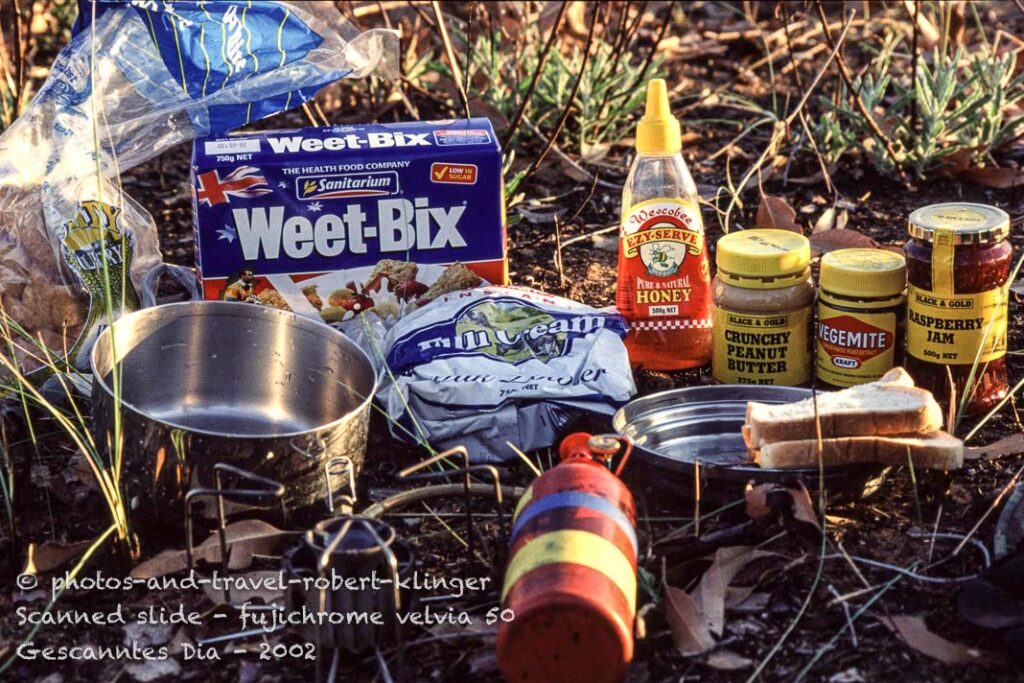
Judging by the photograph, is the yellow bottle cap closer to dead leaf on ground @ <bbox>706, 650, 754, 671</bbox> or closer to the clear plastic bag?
the clear plastic bag

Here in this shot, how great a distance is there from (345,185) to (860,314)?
39.6 inches

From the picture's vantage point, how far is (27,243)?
2570mm

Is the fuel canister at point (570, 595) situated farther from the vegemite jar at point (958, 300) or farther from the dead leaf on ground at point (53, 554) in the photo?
the vegemite jar at point (958, 300)

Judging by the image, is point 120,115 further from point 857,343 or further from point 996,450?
point 996,450

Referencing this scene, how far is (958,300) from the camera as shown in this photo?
2.24m

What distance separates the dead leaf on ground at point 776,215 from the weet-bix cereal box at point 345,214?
2.56ft

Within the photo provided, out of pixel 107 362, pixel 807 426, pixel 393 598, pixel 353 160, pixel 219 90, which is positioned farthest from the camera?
pixel 219 90

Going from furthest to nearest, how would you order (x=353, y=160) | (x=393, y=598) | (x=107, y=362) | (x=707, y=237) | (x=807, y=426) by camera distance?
1. (x=707, y=237)
2. (x=353, y=160)
3. (x=107, y=362)
4. (x=807, y=426)
5. (x=393, y=598)

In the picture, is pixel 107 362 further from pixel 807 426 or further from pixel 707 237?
pixel 707 237

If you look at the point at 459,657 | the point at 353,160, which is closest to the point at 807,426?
the point at 459,657

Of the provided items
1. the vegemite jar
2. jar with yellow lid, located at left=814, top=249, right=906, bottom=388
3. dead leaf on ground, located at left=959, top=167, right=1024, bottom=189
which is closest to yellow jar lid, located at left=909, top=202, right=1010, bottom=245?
the vegemite jar

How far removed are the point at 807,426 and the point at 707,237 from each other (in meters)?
1.25

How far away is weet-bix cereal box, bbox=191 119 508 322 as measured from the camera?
8.30 ft

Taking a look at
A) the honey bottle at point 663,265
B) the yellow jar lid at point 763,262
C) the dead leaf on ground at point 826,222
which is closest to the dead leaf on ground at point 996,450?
the yellow jar lid at point 763,262
